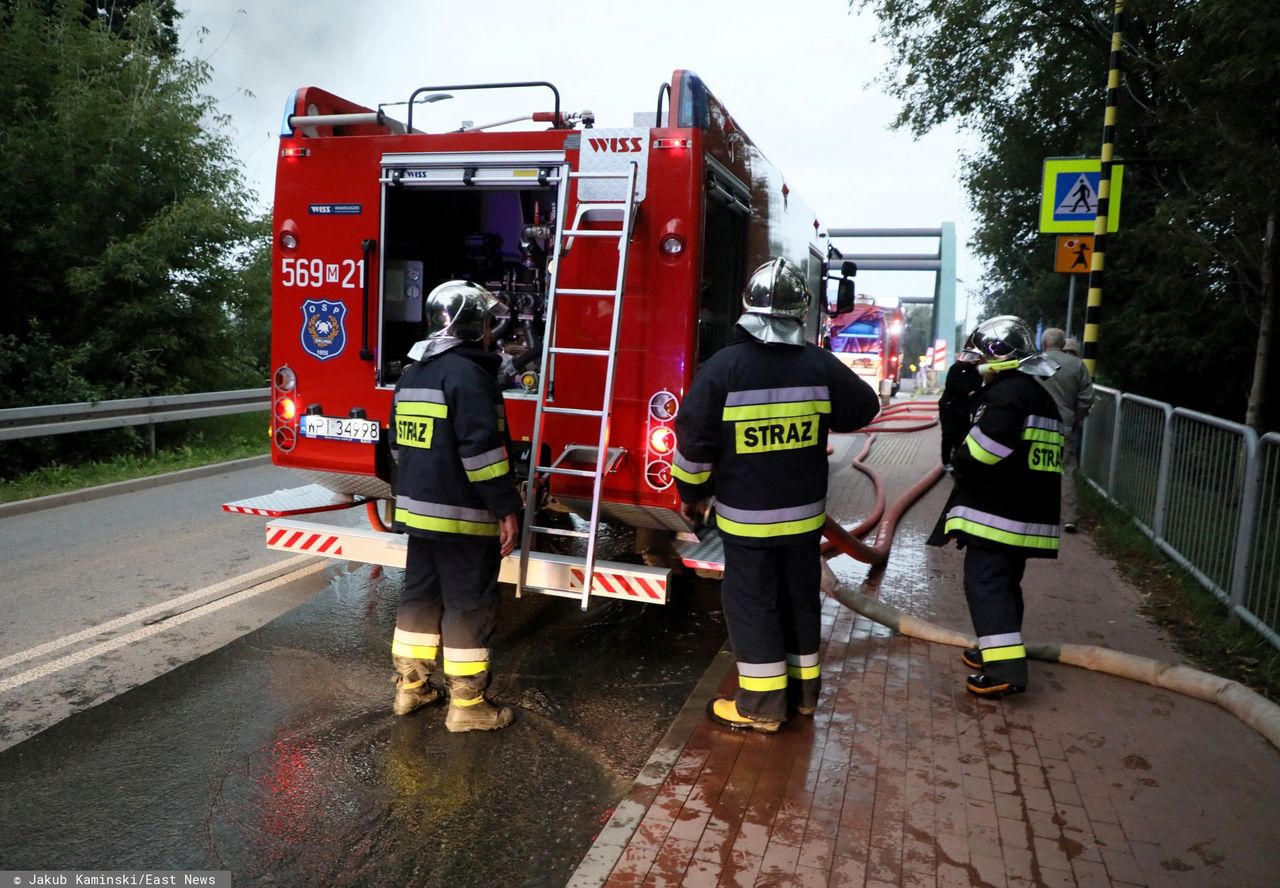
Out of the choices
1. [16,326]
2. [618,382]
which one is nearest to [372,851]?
[618,382]

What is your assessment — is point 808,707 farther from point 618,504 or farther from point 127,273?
point 127,273

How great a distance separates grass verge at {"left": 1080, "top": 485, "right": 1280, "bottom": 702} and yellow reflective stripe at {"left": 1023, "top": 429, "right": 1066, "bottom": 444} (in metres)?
1.73

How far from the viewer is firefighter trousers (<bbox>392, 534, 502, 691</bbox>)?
405 centimetres

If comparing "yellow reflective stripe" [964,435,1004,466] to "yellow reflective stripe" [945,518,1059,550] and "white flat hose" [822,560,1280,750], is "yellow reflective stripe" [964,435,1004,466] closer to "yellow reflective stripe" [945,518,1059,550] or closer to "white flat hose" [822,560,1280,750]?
"yellow reflective stripe" [945,518,1059,550]

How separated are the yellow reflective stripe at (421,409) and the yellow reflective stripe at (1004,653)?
8.93 feet

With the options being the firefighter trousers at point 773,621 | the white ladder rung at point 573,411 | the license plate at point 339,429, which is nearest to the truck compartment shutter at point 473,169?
the white ladder rung at point 573,411

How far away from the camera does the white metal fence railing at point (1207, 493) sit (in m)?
5.36

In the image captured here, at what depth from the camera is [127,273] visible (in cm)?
1163

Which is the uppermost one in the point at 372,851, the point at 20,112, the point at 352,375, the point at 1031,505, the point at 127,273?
the point at 20,112

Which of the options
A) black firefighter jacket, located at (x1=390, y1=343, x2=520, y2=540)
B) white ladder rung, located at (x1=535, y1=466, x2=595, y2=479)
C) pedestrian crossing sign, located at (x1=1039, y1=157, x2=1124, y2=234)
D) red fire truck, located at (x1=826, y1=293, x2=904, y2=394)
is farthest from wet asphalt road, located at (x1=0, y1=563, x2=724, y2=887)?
red fire truck, located at (x1=826, y1=293, x2=904, y2=394)

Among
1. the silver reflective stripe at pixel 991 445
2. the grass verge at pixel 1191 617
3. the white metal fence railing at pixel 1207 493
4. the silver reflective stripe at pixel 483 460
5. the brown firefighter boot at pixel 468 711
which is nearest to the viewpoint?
the silver reflective stripe at pixel 483 460

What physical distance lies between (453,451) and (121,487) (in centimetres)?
654

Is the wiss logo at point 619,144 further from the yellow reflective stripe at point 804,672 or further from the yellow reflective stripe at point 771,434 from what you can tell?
the yellow reflective stripe at point 804,672

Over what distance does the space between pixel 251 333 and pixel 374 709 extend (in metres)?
11.2
